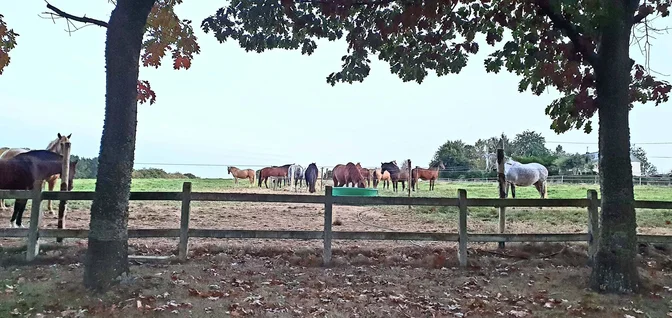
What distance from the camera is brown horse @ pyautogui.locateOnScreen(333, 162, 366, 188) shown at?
20.9m

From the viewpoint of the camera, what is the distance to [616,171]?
18.1ft

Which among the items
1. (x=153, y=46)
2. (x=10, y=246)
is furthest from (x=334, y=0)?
(x=10, y=246)

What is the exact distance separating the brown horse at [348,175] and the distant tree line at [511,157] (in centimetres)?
1281

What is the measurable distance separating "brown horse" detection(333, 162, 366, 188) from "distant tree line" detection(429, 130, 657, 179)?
1281 centimetres

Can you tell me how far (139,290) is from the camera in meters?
4.97

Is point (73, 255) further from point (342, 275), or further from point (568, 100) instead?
point (568, 100)

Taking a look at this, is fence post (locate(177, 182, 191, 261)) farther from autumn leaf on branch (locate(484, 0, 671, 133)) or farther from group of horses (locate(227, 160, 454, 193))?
group of horses (locate(227, 160, 454, 193))

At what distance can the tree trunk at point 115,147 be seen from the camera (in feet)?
16.5

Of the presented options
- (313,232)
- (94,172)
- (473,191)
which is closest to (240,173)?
(94,172)

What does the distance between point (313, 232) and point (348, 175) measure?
48.1 ft

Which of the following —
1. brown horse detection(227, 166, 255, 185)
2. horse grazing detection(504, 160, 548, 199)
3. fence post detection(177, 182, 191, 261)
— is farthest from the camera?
brown horse detection(227, 166, 255, 185)

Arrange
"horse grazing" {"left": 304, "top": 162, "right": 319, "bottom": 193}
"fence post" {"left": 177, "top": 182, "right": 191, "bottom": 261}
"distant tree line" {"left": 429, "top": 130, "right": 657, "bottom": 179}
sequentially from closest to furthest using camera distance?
"fence post" {"left": 177, "top": 182, "right": 191, "bottom": 261} → "horse grazing" {"left": 304, "top": 162, "right": 319, "bottom": 193} → "distant tree line" {"left": 429, "top": 130, "right": 657, "bottom": 179}

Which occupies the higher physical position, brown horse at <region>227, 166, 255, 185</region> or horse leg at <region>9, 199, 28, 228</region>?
brown horse at <region>227, 166, 255, 185</region>

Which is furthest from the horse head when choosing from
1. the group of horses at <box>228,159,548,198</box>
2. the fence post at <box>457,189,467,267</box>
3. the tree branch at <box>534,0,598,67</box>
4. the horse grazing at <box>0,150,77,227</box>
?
the group of horses at <box>228,159,548,198</box>
